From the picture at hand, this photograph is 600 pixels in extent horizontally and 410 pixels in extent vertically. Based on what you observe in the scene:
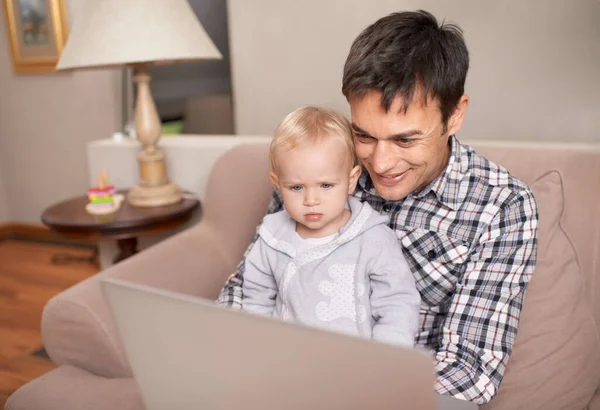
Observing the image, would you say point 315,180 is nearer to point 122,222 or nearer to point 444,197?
point 444,197

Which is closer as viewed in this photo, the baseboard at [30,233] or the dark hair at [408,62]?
the dark hair at [408,62]

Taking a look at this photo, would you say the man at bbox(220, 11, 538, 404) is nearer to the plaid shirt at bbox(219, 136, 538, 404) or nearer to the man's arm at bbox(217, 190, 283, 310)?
the plaid shirt at bbox(219, 136, 538, 404)

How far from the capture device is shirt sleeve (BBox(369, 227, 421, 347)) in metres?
1.03

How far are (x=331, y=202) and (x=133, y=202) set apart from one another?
120 centimetres

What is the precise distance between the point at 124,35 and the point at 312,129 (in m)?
0.99

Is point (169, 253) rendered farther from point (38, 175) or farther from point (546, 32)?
point (38, 175)

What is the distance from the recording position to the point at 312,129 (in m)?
1.09

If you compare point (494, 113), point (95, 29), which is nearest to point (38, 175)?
point (95, 29)

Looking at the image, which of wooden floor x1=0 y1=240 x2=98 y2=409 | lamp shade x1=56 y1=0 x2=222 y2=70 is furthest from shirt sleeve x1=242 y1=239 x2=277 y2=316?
wooden floor x1=0 y1=240 x2=98 y2=409

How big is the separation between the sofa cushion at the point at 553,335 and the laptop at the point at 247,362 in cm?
73

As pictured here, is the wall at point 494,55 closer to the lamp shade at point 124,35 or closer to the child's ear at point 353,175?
the lamp shade at point 124,35

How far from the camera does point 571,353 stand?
45.7 inches

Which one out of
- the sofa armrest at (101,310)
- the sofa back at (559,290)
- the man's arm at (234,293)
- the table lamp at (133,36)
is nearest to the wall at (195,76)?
the table lamp at (133,36)

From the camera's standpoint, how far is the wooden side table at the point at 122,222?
186cm
